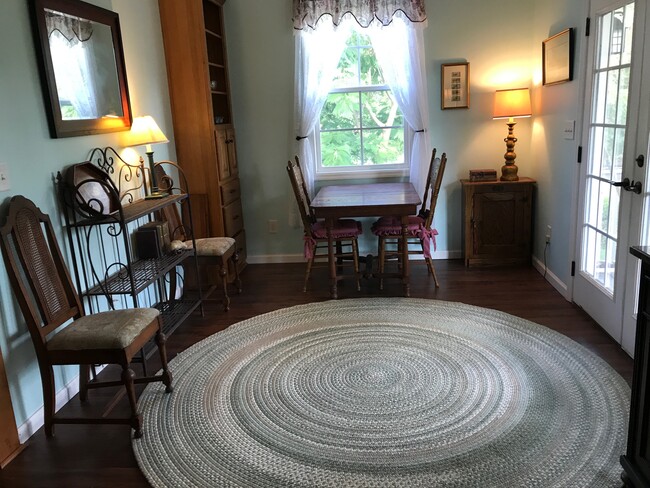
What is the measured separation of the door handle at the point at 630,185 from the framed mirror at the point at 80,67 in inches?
119

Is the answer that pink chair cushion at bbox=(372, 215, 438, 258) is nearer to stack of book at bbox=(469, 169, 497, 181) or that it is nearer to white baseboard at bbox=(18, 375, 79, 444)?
stack of book at bbox=(469, 169, 497, 181)

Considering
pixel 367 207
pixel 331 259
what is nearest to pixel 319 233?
pixel 331 259

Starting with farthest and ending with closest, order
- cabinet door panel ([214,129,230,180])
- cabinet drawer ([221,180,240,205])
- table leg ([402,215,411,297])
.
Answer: cabinet drawer ([221,180,240,205])
cabinet door panel ([214,129,230,180])
table leg ([402,215,411,297])

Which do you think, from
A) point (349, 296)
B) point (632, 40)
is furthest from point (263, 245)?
point (632, 40)

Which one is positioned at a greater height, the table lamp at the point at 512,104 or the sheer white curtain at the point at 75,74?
the sheer white curtain at the point at 75,74

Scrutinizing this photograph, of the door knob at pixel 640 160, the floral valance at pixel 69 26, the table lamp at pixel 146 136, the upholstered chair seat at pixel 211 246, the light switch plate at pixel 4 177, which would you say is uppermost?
the floral valance at pixel 69 26

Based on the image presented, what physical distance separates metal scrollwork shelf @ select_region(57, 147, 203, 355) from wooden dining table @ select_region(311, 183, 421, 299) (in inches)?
40.0

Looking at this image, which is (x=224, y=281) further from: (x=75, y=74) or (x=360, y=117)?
(x=360, y=117)

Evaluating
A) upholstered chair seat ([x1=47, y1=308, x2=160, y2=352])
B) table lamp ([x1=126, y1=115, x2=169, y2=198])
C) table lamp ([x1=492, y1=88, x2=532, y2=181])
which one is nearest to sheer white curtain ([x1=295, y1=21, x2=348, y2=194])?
table lamp ([x1=492, y1=88, x2=532, y2=181])

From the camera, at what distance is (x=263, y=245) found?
5137mm

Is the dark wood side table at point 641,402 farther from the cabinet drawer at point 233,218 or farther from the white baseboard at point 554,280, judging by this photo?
the cabinet drawer at point 233,218

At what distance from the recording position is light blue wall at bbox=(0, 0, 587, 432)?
3812mm

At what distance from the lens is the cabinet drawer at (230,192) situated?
442 centimetres

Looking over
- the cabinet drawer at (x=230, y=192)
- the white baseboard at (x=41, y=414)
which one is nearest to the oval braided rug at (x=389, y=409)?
the white baseboard at (x=41, y=414)
